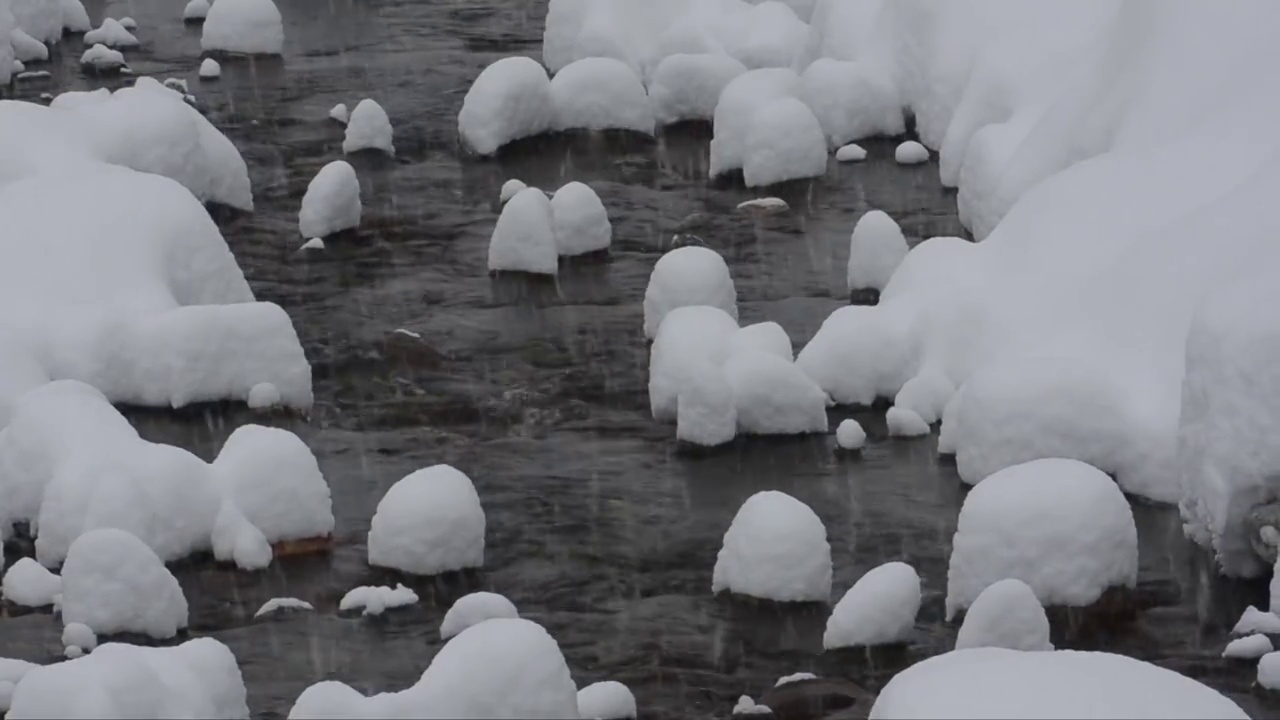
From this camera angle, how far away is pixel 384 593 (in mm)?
12547

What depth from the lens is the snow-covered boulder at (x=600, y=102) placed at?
21656mm

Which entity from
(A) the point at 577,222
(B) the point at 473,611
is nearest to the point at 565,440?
(B) the point at 473,611

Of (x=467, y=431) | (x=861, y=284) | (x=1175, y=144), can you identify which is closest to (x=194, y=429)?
(x=467, y=431)

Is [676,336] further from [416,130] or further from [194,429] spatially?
[416,130]

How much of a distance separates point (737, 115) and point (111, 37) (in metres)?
8.00

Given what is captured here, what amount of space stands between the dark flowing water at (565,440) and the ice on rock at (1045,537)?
31 centimetres

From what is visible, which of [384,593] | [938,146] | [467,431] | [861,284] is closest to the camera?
[384,593]

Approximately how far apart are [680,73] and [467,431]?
7.78 m

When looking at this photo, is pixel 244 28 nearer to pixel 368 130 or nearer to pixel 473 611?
pixel 368 130

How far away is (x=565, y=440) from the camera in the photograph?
14844 mm

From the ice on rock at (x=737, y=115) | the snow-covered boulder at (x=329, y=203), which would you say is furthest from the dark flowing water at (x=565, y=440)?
the ice on rock at (x=737, y=115)

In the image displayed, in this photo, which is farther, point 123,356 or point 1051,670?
point 123,356

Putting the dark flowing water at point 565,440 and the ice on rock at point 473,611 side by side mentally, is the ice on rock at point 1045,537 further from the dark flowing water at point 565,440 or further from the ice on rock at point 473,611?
the ice on rock at point 473,611

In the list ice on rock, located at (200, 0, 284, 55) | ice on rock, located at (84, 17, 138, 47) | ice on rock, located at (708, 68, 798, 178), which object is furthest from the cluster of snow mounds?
ice on rock, located at (84, 17, 138, 47)
